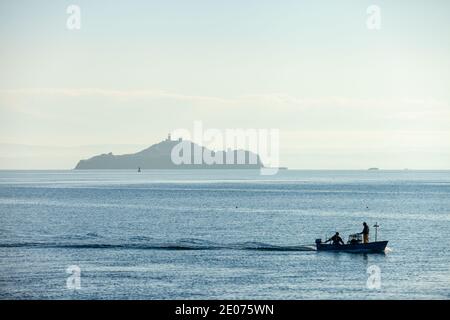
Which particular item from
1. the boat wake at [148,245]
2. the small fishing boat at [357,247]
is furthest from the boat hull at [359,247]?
the boat wake at [148,245]

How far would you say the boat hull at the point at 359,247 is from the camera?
75.4 meters

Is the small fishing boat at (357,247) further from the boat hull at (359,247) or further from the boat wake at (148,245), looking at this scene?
the boat wake at (148,245)

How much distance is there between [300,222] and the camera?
111m

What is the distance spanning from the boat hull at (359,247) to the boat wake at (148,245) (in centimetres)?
174

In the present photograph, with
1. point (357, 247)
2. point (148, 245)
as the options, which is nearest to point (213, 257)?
point (148, 245)

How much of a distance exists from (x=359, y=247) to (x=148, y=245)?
21.9 metres

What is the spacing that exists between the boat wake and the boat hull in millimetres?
1741

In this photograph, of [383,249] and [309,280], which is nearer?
[309,280]

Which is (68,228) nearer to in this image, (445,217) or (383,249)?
(383,249)

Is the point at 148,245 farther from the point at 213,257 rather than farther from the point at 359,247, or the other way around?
the point at 359,247

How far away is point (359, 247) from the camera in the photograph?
248ft
